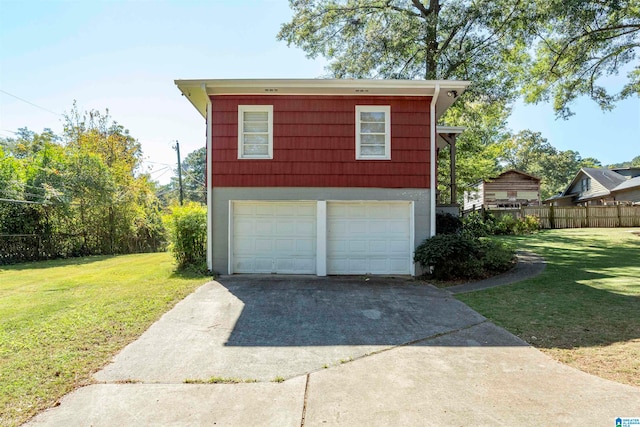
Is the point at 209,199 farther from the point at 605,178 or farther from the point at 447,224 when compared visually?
the point at 605,178

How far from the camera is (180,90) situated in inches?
314

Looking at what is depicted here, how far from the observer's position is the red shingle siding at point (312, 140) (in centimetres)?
810

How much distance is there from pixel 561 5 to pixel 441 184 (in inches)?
331

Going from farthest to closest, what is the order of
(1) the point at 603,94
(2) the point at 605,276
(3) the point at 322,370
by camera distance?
(1) the point at 603,94, (2) the point at 605,276, (3) the point at 322,370

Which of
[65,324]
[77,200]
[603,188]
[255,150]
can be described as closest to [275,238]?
[255,150]

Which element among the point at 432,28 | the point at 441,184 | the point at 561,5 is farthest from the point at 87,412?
the point at 441,184

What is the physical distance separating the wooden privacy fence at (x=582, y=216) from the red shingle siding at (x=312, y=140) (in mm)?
14190

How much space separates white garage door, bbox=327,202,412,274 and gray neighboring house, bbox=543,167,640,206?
2326 centimetres

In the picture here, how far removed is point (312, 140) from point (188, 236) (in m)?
4.05

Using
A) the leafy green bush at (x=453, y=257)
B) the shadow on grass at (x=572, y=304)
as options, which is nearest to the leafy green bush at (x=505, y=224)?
the shadow on grass at (x=572, y=304)

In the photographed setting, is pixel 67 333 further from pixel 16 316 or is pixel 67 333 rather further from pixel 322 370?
pixel 322 370

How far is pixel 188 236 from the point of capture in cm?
850

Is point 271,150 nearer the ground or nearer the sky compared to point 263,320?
nearer the sky

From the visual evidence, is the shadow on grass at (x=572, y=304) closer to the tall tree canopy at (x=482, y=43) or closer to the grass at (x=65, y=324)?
the grass at (x=65, y=324)
